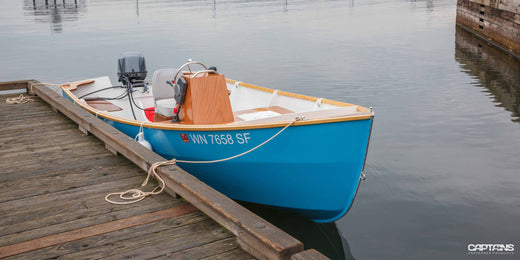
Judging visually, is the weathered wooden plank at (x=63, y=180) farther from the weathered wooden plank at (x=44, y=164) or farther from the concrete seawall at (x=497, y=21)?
the concrete seawall at (x=497, y=21)

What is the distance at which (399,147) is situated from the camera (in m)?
9.77

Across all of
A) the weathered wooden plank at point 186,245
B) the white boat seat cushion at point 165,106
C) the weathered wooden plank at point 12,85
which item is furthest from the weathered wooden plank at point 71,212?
the weathered wooden plank at point 12,85

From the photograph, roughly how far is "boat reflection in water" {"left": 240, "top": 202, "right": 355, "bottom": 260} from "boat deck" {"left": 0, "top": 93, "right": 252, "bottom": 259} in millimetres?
2070

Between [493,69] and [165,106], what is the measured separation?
13.9 m

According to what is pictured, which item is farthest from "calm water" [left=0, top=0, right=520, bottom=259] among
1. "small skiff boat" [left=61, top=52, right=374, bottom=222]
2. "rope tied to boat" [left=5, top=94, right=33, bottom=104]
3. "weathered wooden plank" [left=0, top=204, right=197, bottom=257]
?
"rope tied to boat" [left=5, top=94, right=33, bottom=104]

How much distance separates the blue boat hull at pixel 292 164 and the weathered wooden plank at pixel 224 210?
3.23 ft

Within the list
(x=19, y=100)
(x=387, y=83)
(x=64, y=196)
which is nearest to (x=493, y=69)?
(x=387, y=83)

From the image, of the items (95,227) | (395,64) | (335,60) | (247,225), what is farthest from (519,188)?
(335,60)

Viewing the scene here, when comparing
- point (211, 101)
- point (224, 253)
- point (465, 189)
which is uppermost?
point (211, 101)

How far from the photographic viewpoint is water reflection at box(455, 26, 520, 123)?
1376 cm

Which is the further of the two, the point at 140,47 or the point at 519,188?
the point at 140,47

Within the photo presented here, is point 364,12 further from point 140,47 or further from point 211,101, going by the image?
point 211,101

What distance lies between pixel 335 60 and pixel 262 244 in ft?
58.6

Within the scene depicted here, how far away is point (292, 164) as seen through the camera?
589cm
